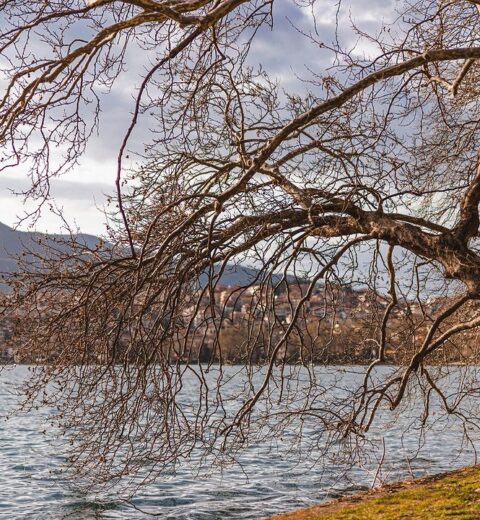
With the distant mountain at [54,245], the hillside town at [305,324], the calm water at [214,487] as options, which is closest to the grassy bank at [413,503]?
the calm water at [214,487]

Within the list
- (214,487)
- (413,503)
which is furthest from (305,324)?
(214,487)

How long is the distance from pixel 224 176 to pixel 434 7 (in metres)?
2.94

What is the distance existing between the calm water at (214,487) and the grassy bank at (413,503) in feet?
2.22

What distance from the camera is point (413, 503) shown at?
29.5ft

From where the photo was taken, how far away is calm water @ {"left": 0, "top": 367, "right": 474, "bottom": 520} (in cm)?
1232

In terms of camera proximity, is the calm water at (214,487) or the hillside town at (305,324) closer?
the hillside town at (305,324)

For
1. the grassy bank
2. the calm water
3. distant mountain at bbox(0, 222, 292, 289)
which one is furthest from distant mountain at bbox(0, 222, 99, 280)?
the grassy bank

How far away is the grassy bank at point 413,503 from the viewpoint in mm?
8040

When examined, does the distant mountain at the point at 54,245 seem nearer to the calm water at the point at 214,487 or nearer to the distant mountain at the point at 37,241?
the distant mountain at the point at 37,241

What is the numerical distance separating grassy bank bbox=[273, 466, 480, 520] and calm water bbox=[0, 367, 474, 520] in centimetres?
68

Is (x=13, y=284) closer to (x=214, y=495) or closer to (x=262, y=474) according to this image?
(x=214, y=495)

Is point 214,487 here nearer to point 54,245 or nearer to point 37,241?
point 54,245

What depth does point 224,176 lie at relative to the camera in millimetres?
9062

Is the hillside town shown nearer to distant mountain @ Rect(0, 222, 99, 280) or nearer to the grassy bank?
distant mountain @ Rect(0, 222, 99, 280)
